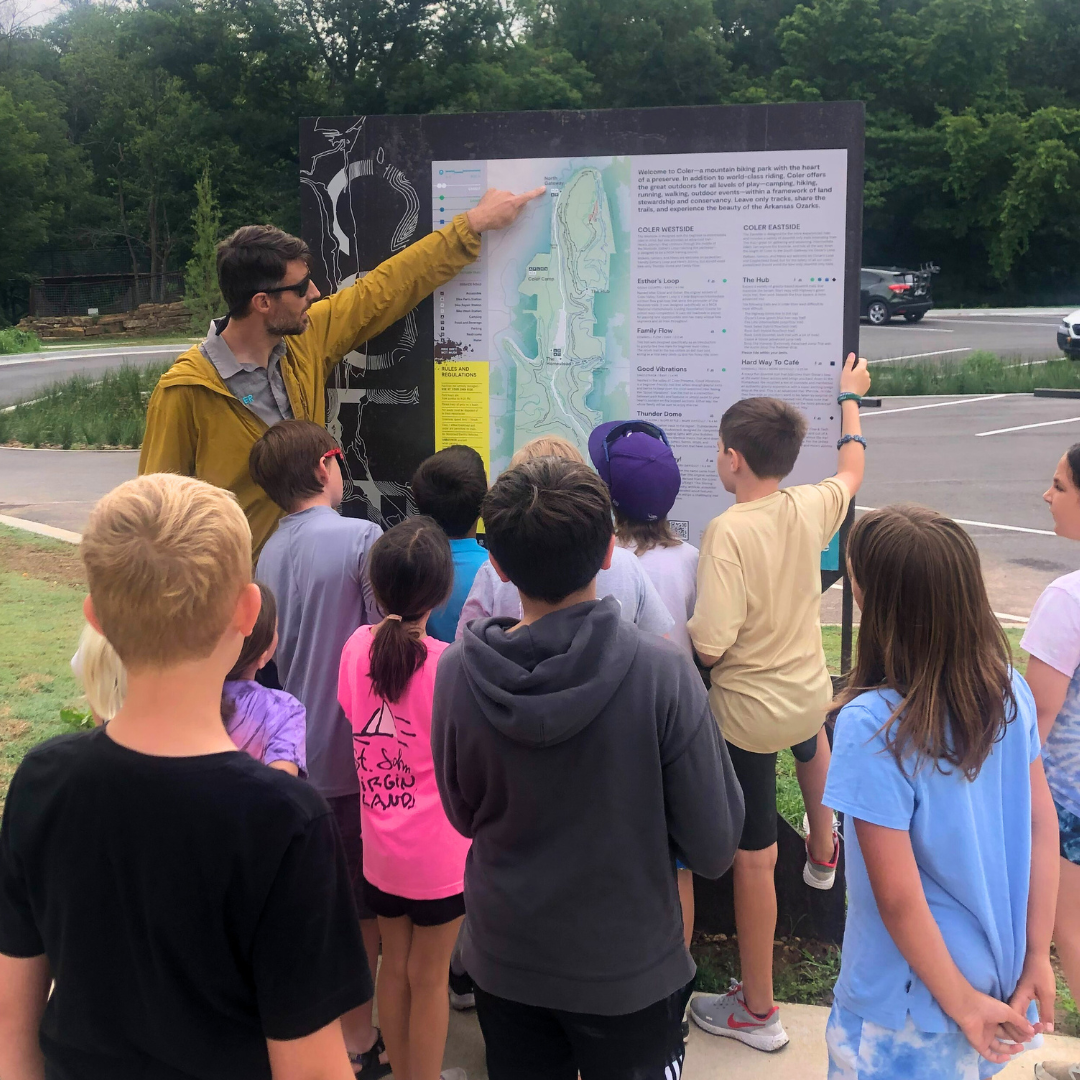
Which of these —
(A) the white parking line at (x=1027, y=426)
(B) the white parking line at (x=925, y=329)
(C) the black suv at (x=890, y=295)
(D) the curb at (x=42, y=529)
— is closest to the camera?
(D) the curb at (x=42, y=529)

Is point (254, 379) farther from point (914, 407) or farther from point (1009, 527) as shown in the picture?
point (914, 407)

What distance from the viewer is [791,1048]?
271 centimetres

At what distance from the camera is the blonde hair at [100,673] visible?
70.2 inches

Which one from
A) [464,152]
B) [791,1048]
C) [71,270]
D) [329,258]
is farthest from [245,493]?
[71,270]

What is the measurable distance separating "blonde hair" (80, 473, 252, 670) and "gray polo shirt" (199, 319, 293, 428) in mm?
1780

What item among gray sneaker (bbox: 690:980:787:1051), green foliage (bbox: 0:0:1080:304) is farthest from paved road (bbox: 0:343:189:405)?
gray sneaker (bbox: 690:980:787:1051)

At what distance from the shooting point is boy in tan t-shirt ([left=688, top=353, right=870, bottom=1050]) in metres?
2.62

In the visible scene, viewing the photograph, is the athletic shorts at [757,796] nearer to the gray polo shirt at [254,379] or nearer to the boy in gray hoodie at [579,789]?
the boy in gray hoodie at [579,789]

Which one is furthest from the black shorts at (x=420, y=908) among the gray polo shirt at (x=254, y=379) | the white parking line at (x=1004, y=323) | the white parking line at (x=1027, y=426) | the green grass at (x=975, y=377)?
the white parking line at (x=1004, y=323)

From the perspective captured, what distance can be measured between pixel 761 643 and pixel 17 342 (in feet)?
122

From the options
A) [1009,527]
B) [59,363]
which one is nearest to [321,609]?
[1009,527]

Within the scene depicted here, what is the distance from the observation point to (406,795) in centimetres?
235

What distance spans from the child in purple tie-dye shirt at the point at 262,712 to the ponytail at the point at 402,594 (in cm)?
25

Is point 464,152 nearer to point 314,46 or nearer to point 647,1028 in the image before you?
point 647,1028
